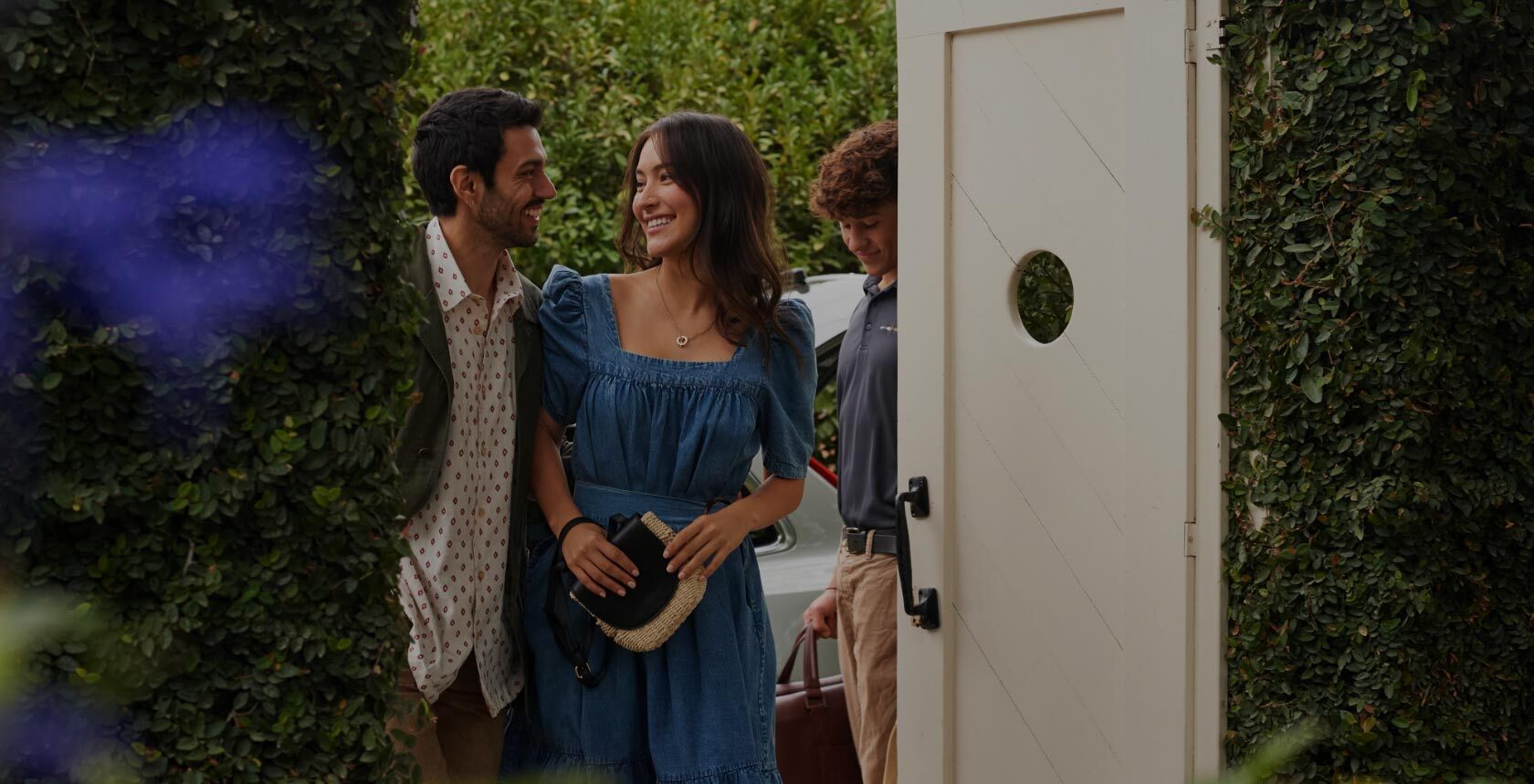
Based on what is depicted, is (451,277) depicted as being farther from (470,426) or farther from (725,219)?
(725,219)

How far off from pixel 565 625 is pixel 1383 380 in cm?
165

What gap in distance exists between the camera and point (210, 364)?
183 centimetres

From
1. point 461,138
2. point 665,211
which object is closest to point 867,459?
point 665,211

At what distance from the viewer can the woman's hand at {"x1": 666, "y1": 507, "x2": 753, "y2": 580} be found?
293 cm

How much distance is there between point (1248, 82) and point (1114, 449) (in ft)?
2.68

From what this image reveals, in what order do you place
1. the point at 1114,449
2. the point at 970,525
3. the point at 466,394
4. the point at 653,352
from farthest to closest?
1. the point at 970,525
2. the point at 1114,449
3. the point at 653,352
4. the point at 466,394

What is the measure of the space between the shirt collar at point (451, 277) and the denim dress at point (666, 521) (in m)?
0.12

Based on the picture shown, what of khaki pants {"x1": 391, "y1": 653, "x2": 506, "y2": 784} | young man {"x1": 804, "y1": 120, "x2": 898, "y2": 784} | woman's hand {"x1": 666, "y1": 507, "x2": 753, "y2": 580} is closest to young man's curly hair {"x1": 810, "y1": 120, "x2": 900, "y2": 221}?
young man {"x1": 804, "y1": 120, "x2": 898, "y2": 784}

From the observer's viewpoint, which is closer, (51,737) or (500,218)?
(51,737)

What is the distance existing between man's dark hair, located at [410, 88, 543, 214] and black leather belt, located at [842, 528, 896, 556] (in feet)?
4.74

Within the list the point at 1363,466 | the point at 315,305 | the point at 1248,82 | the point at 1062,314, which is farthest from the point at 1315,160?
the point at 315,305

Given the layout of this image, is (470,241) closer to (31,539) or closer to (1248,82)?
(31,539)

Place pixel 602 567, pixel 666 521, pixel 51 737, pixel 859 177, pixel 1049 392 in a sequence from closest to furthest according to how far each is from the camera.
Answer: pixel 51 737, pixel 602 567, pixel 666 521, pixel 1049 392, pixel 859 177

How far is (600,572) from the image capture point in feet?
9.48
